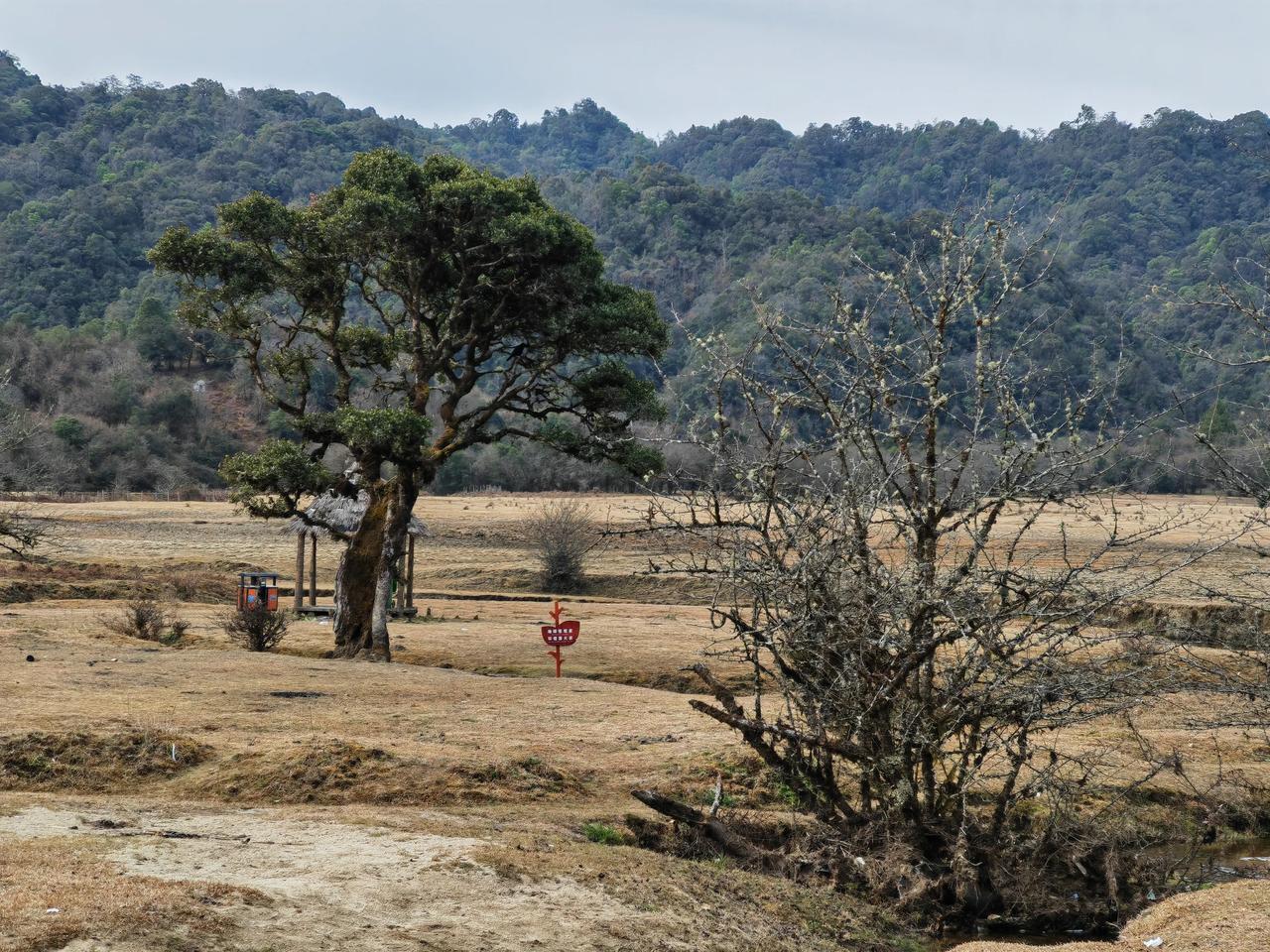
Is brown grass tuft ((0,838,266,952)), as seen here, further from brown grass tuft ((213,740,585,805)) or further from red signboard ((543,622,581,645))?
red signboard ((543,622,581,645))

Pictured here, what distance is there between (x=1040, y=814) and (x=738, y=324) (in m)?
67.1

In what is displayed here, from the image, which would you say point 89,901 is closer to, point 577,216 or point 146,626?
point 146,626

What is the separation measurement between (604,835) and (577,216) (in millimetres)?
107049

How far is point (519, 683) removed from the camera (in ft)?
62.1

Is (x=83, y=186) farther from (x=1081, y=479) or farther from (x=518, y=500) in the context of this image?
(x=1081, y=479)

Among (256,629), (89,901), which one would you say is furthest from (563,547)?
(89,901)

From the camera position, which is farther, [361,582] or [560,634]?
[361,582]

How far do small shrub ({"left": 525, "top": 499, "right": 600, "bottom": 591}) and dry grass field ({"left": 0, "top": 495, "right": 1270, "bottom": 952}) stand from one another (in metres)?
13.2

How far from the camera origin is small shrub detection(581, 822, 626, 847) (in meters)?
10.1

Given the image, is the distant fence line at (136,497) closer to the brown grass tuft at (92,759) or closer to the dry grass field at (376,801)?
the dry grass field at (376,801)

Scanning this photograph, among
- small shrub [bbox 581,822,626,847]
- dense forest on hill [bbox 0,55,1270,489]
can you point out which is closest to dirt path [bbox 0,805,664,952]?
small shrub [bbox 581,822,626,847]

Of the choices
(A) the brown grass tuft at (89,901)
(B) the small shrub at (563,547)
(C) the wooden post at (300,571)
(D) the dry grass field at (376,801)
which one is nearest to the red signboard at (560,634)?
(D) the dry grass field at (376,801)

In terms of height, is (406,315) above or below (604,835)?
above

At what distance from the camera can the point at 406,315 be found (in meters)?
24.0
